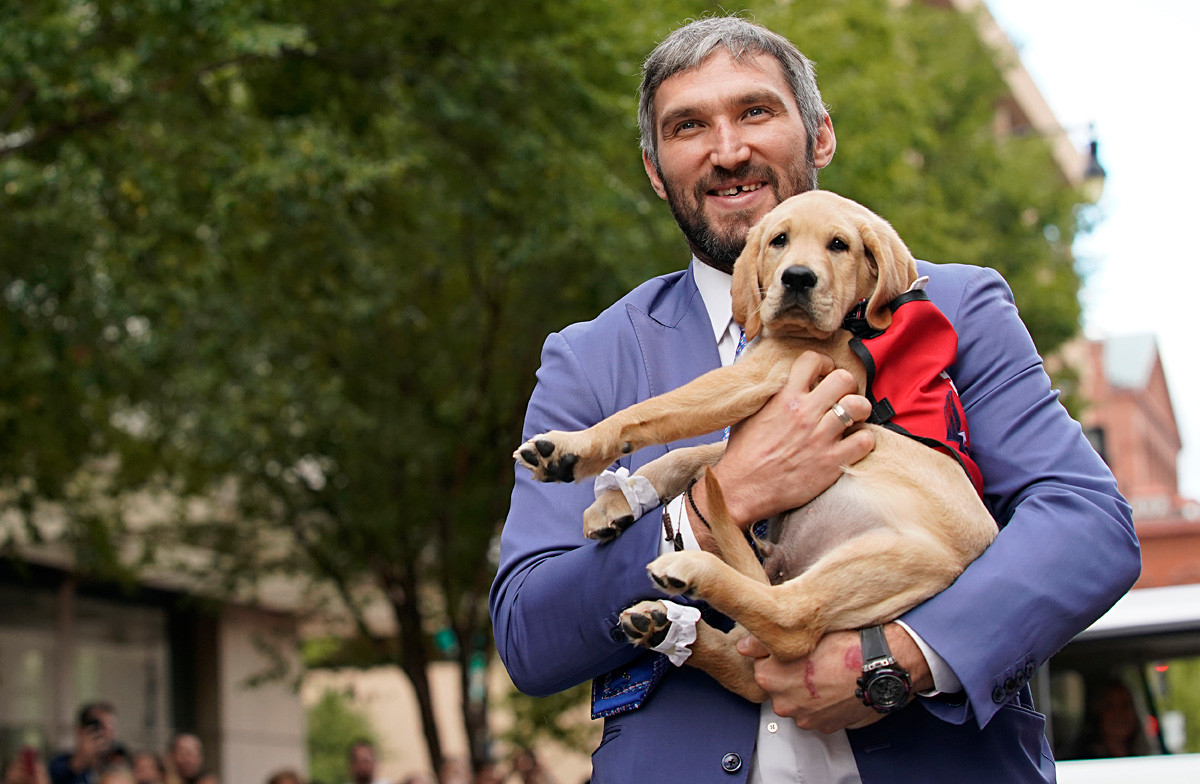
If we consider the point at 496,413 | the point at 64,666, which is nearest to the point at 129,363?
the point at 496,413

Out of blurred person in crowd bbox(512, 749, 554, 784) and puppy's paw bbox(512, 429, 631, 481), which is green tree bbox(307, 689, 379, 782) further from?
puppy's paw bbox(512, 429, 631, 481)

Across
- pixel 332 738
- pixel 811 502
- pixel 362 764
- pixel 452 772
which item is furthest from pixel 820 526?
pixel 332 738

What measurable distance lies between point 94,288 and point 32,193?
1.16 metres

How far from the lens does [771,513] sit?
2625 mm

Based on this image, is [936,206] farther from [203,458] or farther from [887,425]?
[887,425]

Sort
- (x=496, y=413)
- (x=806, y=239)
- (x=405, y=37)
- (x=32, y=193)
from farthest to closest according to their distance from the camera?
(x=496, y=413) → (x=405, y=37) → (x=32, y=193) → (x=806, y=239)

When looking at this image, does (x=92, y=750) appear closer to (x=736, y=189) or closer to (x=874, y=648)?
(x=736, y=189)

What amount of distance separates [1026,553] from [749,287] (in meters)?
0.86

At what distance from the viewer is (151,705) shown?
2144 cm

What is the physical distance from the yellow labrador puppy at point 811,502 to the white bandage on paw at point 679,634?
0.10 feet

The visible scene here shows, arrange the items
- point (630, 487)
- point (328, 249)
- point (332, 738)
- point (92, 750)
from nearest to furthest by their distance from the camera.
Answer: point (630, 487), point (92, 750), point (328, 249), point (332, 738)

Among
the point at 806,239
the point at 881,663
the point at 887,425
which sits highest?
the point at 806,239

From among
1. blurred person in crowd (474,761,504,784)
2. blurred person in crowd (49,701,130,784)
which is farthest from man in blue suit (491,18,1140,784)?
blurred person in crowd (474,761,504,784)

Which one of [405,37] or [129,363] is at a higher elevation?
[405,37]
